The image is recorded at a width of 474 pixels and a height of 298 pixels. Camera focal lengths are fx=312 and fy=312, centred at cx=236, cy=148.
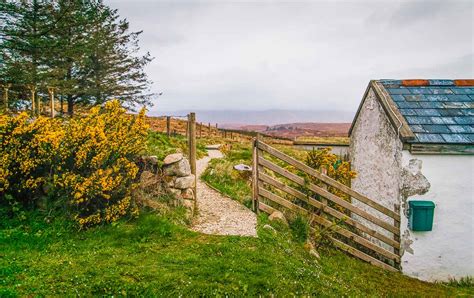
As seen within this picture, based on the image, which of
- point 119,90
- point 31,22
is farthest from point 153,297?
point 119,90

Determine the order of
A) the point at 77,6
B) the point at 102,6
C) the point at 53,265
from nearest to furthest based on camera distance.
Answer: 1. the point at 53,265
2. the point at 77,6
3. the point at 102,6

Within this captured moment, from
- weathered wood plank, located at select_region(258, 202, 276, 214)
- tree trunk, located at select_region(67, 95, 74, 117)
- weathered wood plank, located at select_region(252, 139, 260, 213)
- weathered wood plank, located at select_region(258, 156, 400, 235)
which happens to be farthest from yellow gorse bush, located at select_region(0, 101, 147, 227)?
tree trunk, located at select_region(67, 95, 74, 117)

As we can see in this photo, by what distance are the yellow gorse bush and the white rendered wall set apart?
7051 millimetres

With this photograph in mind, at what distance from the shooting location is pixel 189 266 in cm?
507

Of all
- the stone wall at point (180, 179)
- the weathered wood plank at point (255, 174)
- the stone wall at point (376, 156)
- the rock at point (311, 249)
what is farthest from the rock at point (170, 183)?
the stone wall at point (376, 156)

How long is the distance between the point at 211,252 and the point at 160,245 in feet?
3.48

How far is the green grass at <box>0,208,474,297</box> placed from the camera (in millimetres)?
4469

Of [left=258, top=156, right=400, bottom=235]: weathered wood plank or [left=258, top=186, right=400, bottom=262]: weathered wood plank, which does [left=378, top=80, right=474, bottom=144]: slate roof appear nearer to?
[left=258, top=156, right=400, bottom=235]: weathered wood plank

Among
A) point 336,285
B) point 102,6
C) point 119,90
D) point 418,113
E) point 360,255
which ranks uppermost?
point 102,6

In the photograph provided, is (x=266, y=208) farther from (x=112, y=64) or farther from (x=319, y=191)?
(x=112, y=64)

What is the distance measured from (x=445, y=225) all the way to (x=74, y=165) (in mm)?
9100

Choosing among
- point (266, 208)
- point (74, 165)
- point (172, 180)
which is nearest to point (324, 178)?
point (266, 208)

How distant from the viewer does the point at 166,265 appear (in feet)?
16.7

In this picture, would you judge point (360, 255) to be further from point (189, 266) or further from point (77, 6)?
point (77, 6)
